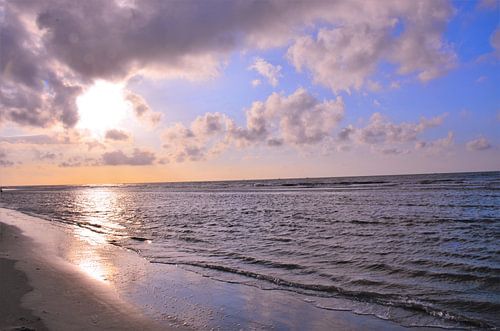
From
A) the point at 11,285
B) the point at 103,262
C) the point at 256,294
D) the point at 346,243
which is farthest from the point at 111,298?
the point at 346,243

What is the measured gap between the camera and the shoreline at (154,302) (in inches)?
282

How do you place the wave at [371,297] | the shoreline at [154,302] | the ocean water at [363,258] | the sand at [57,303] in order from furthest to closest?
the ocean water at [363,258], the wave at [371,297], the shoreline at [154,302], the sand at [57,303]

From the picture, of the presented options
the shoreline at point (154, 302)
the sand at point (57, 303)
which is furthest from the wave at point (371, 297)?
the sand at point (57, 303)

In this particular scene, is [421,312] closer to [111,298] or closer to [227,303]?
[227,303]

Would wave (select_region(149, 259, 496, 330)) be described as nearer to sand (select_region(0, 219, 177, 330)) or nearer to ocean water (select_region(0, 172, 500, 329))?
ocean water (select_region(0, 172, 500, 329))

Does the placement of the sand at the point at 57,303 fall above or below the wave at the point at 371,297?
above

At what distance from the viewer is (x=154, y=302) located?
27.9 ft

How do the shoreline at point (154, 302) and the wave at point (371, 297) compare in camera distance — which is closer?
the shoreline at point (154, 302)

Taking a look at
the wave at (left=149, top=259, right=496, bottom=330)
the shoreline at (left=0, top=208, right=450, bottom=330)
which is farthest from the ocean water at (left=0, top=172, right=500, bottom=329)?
the shoreline at (left=0, top=208, right=450, bottom=330)

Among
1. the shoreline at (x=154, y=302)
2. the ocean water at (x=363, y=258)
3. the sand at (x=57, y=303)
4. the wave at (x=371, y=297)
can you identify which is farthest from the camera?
the ocean water at (x=363, y=258)

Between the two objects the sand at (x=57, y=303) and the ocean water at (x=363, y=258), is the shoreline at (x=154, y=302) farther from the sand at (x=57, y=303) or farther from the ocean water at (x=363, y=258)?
the ocean water at (x=363, y=258)

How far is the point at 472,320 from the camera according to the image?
24.6ft

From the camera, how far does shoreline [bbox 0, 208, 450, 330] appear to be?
7.16 metres

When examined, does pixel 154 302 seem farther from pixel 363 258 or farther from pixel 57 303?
pixel 363 258
